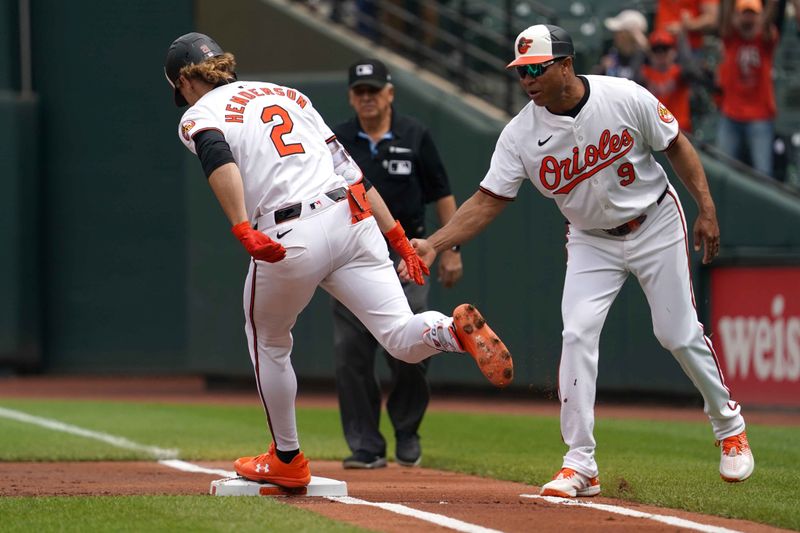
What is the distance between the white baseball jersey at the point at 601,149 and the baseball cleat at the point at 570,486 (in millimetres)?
1152

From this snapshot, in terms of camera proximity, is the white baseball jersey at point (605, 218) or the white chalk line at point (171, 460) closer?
the white chalk line at point (171, 460)

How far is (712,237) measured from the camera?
21.1 ft

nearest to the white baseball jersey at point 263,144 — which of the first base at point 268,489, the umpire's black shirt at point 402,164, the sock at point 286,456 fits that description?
the sock at point 286,456

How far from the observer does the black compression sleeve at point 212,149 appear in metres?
5.72

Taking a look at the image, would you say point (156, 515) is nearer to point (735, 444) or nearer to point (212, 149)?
point (212, 149)

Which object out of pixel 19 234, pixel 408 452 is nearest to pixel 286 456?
pixel 408 452

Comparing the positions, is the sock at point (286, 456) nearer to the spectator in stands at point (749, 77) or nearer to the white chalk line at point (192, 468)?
the white chalk line at point (192, 468)

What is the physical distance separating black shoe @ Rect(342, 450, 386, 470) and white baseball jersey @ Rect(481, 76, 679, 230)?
2311 millimetres

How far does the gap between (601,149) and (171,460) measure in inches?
143

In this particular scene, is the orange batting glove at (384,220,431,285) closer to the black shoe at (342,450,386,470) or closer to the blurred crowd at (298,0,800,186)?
the black shoe at (342,450,386,470)

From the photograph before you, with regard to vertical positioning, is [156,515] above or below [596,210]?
below

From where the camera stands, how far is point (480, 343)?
5613 mm

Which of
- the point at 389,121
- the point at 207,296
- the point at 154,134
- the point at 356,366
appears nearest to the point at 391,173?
the point at 389,121

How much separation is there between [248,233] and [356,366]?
2758 millimetres
